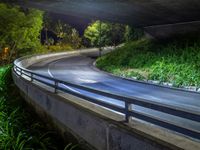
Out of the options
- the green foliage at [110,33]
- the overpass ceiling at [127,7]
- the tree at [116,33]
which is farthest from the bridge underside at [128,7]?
the tree at [116,33]

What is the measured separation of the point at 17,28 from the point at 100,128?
→ 3722cm

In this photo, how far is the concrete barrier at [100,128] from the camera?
216 inches

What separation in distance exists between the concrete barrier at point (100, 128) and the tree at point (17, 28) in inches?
1234

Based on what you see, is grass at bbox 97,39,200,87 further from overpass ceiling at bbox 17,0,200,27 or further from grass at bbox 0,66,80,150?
grass at bbox 0,66,80,150

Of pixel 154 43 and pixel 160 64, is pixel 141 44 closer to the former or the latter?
pixel 154 43

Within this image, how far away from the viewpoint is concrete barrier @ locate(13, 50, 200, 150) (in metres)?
5.49

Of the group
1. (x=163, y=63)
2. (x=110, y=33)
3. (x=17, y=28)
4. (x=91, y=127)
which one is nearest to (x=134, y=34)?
(x=110, y=33)

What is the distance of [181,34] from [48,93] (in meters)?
19.5

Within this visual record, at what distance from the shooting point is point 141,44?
34.0 m

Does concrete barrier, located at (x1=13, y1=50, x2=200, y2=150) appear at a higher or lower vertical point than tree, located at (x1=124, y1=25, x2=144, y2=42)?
lower

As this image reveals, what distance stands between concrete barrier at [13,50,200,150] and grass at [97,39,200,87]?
992 cm

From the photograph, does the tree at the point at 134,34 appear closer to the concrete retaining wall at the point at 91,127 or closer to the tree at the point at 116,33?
the tree at the point at 116,33

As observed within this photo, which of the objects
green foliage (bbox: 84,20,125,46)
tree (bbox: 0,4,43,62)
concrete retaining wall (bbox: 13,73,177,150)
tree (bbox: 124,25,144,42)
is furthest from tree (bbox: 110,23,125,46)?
concrete retaining wall (bbox: 13,73,177,150)

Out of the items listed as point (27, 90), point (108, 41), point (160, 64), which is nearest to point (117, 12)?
point (160, 64)
